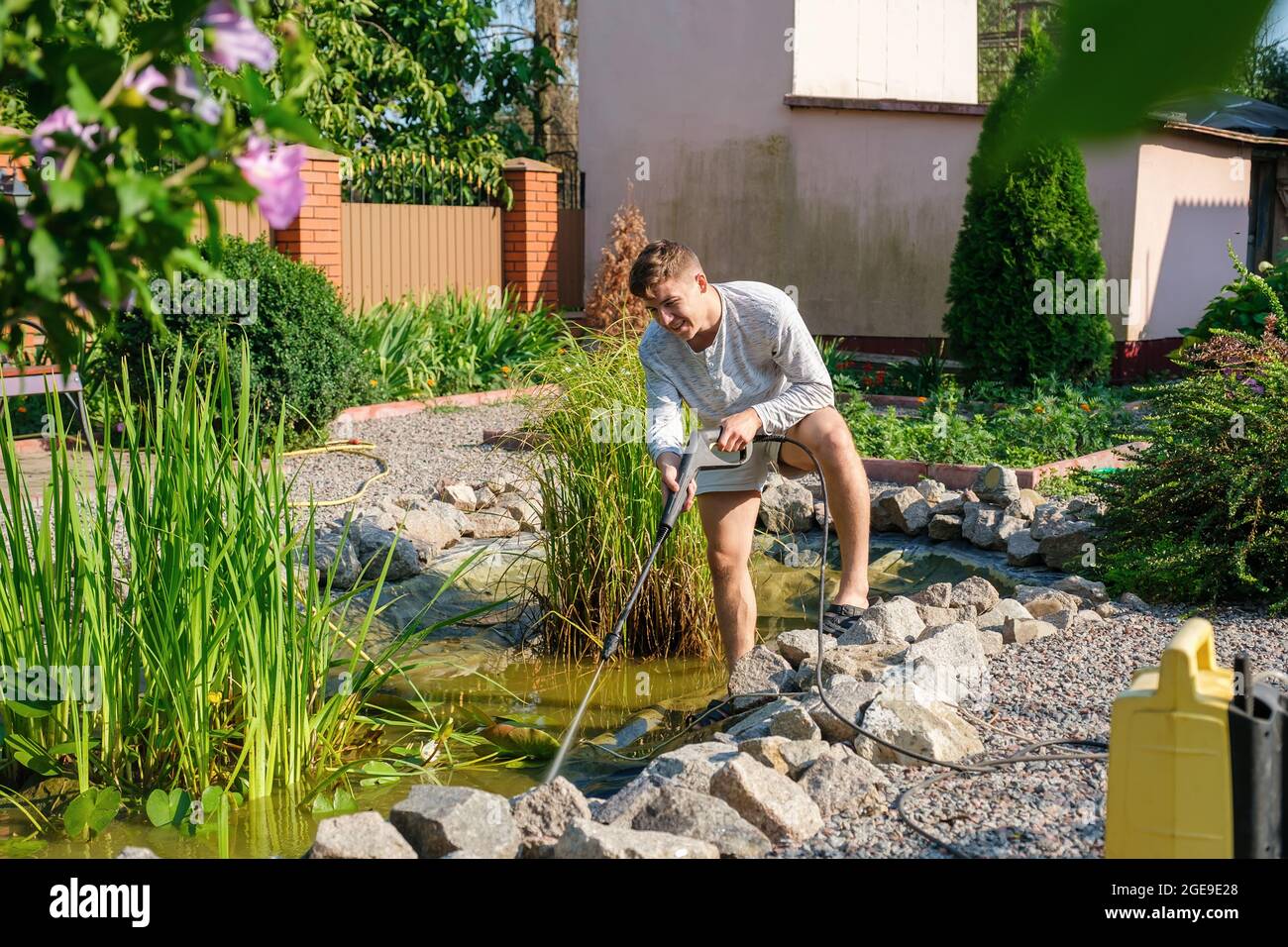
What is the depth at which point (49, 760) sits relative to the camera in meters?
3.27

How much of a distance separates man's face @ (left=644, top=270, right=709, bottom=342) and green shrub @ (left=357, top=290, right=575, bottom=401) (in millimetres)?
5601

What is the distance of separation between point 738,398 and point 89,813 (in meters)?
2.43

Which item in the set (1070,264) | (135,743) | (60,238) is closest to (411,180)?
(1070,264)

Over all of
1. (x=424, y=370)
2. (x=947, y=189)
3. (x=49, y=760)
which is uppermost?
(x=947, y=189)

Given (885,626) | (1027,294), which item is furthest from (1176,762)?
(1027,294)

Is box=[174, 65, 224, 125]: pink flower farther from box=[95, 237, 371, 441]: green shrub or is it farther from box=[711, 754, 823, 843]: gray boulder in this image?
box=[95, 237, 371, 441]: green shrub

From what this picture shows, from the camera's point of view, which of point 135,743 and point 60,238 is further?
point 135,743

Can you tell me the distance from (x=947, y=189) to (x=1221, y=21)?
485 inches

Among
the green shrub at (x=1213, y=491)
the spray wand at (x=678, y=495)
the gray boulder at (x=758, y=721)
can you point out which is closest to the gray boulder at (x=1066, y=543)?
the green shrub at (x=1213, y=491)

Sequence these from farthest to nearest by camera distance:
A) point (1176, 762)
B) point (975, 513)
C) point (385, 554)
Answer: point (975, 513)
point (385, 554)
point (1176, 762)

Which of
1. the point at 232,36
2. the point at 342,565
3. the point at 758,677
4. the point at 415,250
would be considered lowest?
the point at 758,677

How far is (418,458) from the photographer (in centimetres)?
801

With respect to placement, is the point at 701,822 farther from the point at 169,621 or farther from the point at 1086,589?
the point at 1086,589

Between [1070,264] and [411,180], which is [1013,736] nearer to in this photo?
[1070,264]
